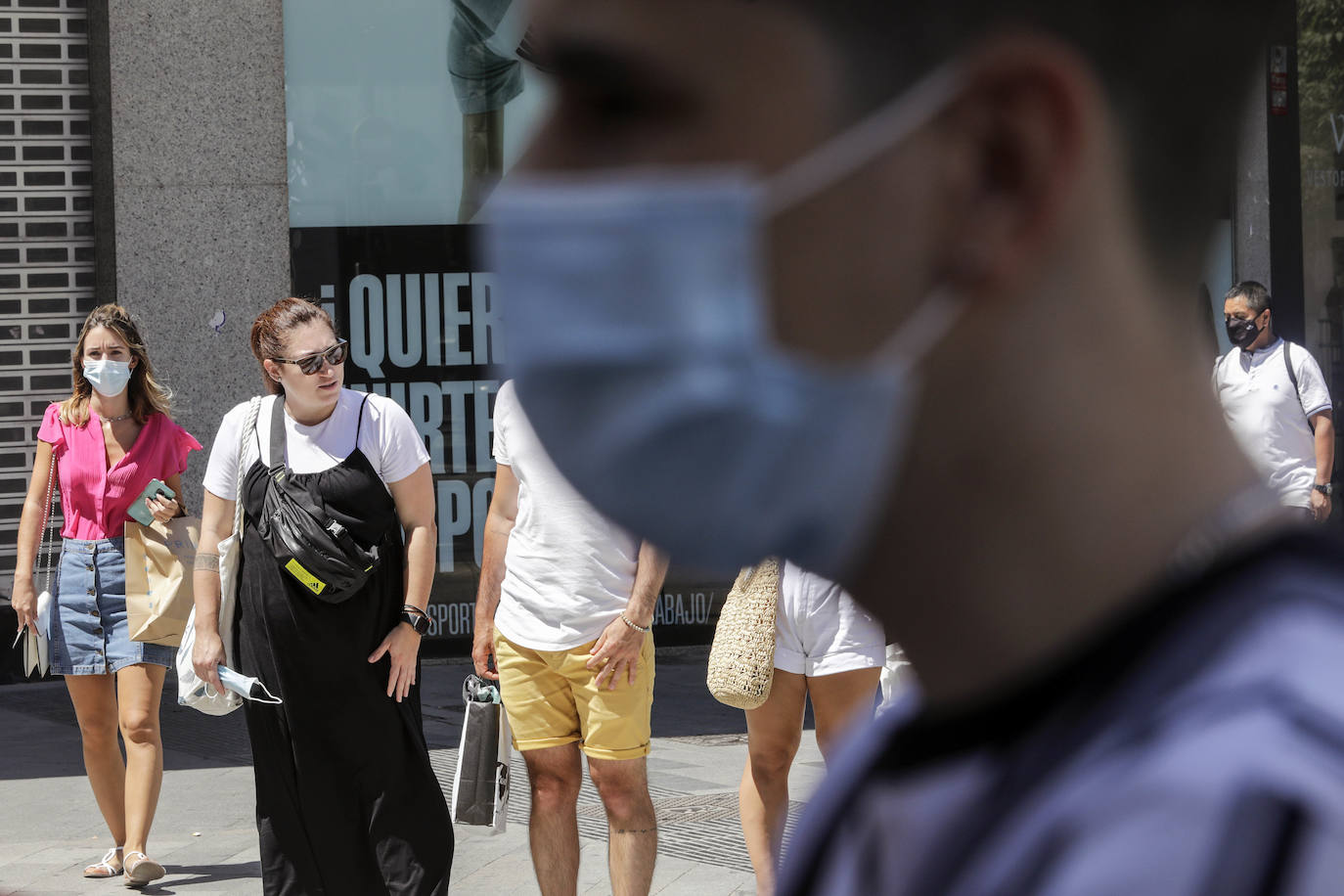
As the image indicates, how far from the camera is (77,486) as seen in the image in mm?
6418

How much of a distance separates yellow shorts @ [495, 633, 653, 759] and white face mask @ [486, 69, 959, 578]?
3.97 m

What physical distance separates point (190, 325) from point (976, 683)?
32.5ft

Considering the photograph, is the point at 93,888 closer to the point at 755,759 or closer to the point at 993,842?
the point at 755,759

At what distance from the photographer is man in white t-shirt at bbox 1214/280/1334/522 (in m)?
8.41

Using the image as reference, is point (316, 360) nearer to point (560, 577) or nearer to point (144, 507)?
point (560, 577)

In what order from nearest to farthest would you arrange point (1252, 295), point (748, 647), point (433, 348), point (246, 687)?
point (748, 647)
point (246, 687)
point (1252, 295)
point (433, 348)

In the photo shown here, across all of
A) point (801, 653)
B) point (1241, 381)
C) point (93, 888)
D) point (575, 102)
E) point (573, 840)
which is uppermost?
point (575, 102)

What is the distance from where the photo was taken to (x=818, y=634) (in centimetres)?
496

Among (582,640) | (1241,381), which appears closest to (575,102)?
(582,640)

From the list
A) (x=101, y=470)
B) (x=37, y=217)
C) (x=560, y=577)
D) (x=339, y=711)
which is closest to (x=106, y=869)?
(x=101, y=470)

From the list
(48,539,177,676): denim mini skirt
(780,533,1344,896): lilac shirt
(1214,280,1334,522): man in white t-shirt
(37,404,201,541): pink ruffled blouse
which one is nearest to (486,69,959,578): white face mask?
(780,533,1344,896): lilac shirt

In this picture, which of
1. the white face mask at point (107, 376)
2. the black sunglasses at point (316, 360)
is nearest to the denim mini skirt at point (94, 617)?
the white face mask at point (107, 376)

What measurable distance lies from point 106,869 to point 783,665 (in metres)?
2.88

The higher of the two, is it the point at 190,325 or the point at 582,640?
the point at 190,325
